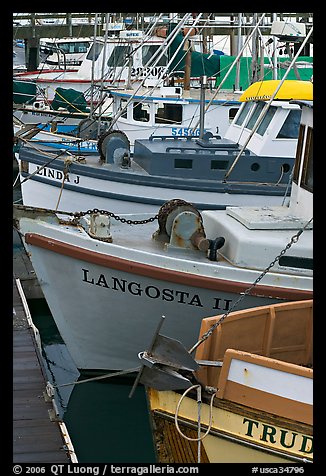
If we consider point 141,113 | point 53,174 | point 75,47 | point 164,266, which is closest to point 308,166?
point 164,266

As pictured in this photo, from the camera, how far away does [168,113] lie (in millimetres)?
18562

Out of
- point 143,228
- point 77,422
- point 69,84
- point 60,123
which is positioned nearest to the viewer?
point 77,422

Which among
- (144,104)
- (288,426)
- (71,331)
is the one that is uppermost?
(144,104)

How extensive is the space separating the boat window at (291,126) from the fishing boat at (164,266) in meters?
3.25

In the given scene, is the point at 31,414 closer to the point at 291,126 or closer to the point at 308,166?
the point at 308,166

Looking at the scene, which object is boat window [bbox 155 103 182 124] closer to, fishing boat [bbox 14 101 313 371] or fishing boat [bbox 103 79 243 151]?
fishing boat [bbox 103 79 243 151]

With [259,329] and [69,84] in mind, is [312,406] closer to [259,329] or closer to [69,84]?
[259,329]

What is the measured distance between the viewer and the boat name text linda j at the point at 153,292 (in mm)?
9544

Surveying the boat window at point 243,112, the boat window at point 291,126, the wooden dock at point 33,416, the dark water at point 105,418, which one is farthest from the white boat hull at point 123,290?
the boat window at point 243,112

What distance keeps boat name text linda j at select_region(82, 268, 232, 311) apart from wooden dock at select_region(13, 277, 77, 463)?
1.25 meters

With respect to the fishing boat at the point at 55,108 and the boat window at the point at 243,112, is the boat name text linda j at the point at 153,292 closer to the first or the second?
the boat window at the point at 243,112
